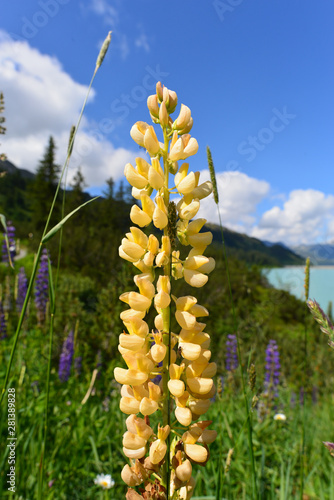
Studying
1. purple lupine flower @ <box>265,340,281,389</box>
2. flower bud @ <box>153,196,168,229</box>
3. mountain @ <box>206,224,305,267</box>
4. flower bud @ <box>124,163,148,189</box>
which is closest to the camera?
flower bud @ <box>153,196,168,229</box>

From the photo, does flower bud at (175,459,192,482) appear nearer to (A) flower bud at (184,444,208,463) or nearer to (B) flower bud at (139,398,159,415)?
(A) flower bud at (184,444,208,463)

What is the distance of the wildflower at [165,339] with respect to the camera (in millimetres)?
828

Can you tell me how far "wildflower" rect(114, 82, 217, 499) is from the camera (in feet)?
2.72

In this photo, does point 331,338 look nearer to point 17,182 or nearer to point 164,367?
point 164,367

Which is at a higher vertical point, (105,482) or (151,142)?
(151,142)

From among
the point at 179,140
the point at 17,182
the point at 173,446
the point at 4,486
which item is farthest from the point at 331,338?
the point at 17,182

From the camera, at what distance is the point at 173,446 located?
0.88 m

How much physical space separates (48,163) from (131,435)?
47.5 metres

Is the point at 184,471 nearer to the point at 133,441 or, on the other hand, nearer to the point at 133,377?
the point at 133,441

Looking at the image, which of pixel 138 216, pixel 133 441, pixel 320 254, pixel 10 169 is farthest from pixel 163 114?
pixel 10 169

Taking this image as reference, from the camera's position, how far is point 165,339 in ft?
2.87

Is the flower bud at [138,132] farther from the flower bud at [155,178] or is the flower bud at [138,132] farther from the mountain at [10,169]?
the mountain at [10,169]

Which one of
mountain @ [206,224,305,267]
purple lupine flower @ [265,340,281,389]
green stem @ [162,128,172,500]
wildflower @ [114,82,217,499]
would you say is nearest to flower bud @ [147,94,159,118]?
wildflower @ [114,82,217,499]

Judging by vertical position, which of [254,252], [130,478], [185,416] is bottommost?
[130,478]
